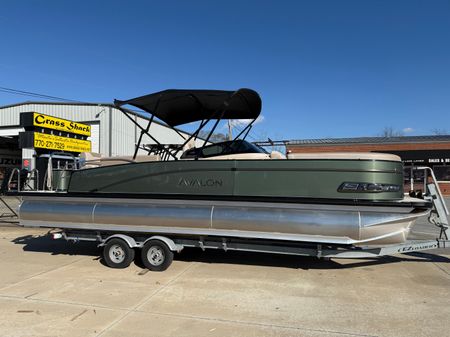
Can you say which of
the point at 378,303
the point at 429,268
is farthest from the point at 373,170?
the point at 429,268

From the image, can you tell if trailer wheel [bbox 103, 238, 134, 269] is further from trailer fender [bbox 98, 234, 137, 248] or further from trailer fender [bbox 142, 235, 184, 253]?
trailer fender [bbox 142, 235, 184, 253]

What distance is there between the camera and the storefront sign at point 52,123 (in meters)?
21.5

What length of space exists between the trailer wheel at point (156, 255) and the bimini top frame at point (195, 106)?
1495mm

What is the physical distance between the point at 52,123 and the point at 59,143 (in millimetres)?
1200

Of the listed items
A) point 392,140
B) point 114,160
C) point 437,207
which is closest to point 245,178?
point 114,160

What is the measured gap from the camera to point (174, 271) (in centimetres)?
627

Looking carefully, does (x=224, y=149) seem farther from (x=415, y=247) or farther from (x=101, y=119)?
(x=101, y=119)

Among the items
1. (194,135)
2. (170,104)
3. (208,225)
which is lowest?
(208,225)

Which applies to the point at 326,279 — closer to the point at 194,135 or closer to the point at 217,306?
the point at 217,306

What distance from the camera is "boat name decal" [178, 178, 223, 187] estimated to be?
6070 millimetres

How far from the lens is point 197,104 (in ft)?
23.5

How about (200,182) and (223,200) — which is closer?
(223,200)

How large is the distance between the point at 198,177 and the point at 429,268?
4.00m

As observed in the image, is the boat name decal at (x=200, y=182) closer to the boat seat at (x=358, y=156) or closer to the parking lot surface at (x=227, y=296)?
the boat seat at (x=358, y=156)
